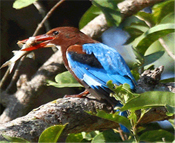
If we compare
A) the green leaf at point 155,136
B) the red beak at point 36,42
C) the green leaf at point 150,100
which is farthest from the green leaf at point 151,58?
the red beak at point 36,42

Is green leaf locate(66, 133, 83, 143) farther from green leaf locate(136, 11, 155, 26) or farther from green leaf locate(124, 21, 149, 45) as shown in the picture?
green leaf locate(136, 11, 155, 26)

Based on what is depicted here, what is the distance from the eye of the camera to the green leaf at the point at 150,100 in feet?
4.22

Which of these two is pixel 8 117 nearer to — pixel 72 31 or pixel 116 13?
pixel 72 31

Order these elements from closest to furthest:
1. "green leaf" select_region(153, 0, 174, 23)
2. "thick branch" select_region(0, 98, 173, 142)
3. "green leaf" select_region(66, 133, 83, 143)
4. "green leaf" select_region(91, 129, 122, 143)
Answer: "thick branch" select_region(0, 98, 173, 142)
"green leaf" select_region(91, 129, 122, 143)
"green leaf" select_region(66, 133, 83, 143)
"green leaf" select_region(153, 0, 174, 23)

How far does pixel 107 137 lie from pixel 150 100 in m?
0.43

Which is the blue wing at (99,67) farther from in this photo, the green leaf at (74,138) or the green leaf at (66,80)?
the green leaf at (74,138)

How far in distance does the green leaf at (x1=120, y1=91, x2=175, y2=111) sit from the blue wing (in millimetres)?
454

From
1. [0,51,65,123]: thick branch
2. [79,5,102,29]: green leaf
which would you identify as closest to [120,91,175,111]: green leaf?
[0,51,65,123]: thick branch

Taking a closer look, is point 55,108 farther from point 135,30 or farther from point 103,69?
point 135,30

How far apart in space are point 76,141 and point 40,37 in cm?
88

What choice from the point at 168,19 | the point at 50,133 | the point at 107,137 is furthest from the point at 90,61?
the point at 50,133

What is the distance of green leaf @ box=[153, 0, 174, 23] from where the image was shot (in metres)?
2.35

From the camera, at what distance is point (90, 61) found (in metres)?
2.06

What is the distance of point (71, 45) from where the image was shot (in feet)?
7.48
